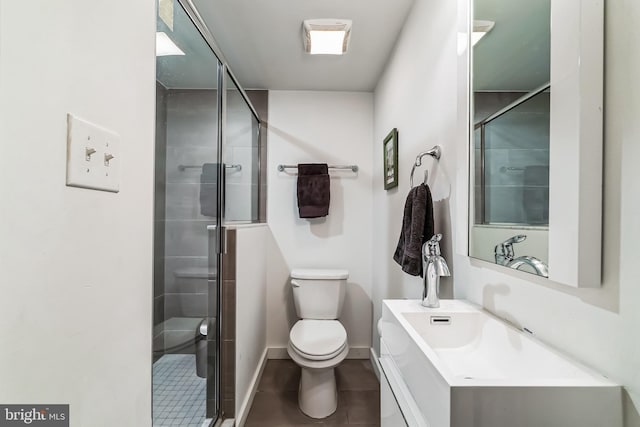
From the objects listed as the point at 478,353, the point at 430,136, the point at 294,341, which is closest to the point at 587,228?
the point at 478,353

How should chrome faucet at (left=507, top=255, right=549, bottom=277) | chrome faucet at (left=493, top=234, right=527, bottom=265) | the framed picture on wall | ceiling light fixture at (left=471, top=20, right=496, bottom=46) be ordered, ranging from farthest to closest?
the framed picture on wall < ceiling light fixture at (left=471, top=20, right=496, bottom=46) < chrome faucet at (left=493, top=234, right=527, bottom=265) < chrome faucet at (left=507, top=255, right=549, bottom=277)

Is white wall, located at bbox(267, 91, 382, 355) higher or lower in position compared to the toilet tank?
higher

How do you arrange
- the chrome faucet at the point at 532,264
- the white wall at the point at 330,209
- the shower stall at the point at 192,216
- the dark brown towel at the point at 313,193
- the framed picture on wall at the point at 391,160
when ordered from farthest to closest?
the white wall at the point at 330,209
the dark brown towel at the point at 313,193
the framed picture on wall at the point at 391,160
the shower stall at the point at 192,216
the chrome faucet at the point at 532,264

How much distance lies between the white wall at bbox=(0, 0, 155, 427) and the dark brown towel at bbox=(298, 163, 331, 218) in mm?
1618

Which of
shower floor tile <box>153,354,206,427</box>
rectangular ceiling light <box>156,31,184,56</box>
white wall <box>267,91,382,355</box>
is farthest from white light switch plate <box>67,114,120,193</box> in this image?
white wall <box>267,91,382,355</box>

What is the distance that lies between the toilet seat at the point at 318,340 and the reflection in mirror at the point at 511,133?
1093 millimetres

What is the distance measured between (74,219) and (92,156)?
0.12m

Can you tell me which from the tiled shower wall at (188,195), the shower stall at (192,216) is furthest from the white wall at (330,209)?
the tiled shower wall at (188,195)

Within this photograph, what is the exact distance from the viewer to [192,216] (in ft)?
5.02

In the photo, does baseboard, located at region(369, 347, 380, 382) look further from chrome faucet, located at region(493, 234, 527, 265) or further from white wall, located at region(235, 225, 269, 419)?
chrome faucet, located at region(493, 234, 527, 265)

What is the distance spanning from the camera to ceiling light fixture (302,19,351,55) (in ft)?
5.32

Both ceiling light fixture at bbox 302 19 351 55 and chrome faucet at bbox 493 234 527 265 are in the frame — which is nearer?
chrome faucet at bbox 493 234 527 265

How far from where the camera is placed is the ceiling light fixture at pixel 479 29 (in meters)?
0.91

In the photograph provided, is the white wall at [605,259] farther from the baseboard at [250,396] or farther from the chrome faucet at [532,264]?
the baseboard at [250,396]
